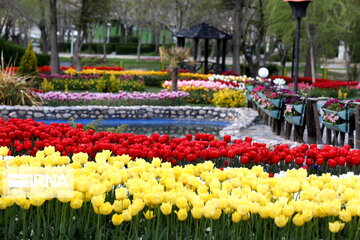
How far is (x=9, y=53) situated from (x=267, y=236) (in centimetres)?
3322

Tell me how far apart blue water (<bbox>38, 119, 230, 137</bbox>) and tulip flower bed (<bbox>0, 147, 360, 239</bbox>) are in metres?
10.0

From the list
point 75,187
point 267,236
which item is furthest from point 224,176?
point 75,187

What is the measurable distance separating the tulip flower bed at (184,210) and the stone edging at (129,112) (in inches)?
433

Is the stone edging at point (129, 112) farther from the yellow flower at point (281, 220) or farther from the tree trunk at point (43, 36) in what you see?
the tree trunk at point (43, 36)

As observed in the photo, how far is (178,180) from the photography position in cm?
436

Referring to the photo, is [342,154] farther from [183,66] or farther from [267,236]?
[183,66]

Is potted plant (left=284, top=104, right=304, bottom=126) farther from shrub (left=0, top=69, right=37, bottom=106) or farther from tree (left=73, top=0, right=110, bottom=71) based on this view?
tree (left=73, top=0, right=110, bottom=71)

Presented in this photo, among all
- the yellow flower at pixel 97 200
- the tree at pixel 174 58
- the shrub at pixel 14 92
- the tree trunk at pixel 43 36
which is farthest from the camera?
the tree trunk at pixel 43 36

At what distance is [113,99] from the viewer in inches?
734

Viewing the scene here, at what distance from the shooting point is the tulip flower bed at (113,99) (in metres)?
17.9

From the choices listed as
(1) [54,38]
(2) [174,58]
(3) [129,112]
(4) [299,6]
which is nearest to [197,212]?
(4) [299,6]

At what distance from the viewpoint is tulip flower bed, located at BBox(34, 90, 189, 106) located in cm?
1786

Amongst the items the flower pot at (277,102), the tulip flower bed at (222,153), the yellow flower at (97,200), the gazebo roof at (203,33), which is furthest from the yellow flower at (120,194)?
the gazebo roof at (203,33)

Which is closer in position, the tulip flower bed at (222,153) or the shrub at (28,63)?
the tulip flower bed at (222,153)
